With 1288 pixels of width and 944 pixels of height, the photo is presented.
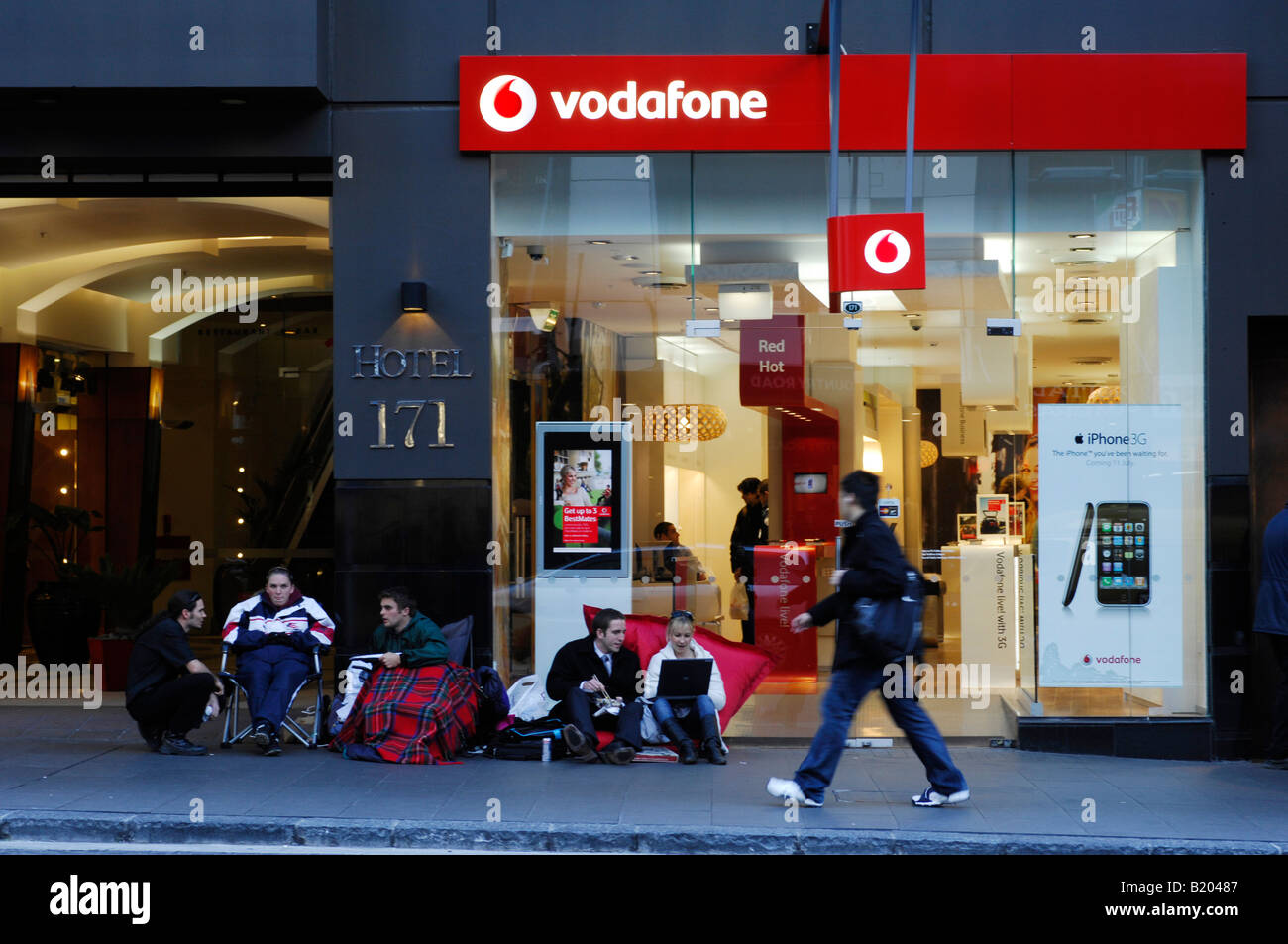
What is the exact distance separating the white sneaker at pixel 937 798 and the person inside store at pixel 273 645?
4.25 m

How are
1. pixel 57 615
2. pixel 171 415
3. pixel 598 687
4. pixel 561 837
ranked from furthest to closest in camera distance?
pixel 171 415 < pixel 57 615 < pixel 598 687 < pixel 561 837

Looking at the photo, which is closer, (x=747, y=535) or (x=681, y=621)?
(x=681, y=621)

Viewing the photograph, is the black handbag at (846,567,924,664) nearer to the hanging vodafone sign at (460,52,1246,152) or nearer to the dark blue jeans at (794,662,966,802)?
the dark blue jeans at (794,662,966,802)

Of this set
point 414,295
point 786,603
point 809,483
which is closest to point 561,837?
point 786,603

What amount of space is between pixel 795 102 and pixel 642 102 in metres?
1.10

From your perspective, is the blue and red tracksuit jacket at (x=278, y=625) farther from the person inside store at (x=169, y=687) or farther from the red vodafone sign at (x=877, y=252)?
the red vodafone sign at (x=877, y=252)

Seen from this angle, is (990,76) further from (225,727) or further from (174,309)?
(174,309)

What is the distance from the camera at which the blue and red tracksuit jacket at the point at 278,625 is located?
9.14 metres

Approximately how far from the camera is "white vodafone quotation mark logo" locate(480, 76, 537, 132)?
9594 millimetres

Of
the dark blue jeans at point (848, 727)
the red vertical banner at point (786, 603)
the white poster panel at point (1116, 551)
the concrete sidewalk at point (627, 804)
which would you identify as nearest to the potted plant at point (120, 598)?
the concrete sidewalk at point (627, 804)

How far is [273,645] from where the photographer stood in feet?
30.1

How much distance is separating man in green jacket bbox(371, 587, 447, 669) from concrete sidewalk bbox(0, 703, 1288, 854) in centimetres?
71

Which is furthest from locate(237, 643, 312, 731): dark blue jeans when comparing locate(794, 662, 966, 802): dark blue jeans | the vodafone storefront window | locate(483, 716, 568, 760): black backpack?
locate(794, 662, 966, 802): dark blue jeans

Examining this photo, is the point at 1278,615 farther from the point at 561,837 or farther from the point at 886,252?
the point at 561,837
